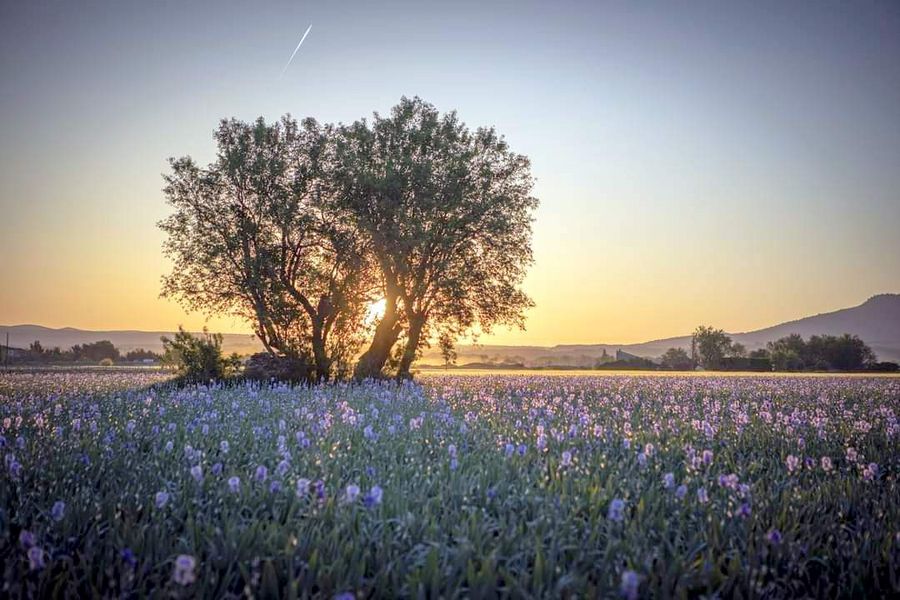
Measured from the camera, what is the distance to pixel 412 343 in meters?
21.8

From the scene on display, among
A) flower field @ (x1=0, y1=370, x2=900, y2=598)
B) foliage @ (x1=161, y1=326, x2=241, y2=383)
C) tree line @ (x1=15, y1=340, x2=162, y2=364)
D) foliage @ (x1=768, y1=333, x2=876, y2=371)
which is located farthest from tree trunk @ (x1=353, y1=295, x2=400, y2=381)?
foliage @ (x1=768, y1=333, x2=876, y2=371)

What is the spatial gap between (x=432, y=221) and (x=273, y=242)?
21.1ft

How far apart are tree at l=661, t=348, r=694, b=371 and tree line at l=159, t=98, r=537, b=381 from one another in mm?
51747


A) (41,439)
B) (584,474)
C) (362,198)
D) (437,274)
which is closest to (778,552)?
(584,474)

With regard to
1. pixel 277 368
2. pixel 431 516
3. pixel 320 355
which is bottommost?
pixel 431 516

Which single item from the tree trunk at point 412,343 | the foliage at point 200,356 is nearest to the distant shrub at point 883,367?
the tree trunk at point 412,343

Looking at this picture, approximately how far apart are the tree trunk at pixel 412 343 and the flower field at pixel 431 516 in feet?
49.5

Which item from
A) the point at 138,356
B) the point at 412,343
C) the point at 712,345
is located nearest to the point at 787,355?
the point at 712,345

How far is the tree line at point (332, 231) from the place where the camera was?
18938 millimetres

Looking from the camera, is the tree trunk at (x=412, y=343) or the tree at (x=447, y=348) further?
the tree at (x=447, y=348)

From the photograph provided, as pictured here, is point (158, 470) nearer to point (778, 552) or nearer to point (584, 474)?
point (584, 474)

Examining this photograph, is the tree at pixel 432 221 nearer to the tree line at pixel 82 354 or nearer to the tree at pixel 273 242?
the tree at pixel 273 242

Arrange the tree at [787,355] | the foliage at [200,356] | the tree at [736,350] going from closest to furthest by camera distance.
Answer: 1. the foliage at [200,356]
2. the tree at [787,355]
3. the tree at [736,350]

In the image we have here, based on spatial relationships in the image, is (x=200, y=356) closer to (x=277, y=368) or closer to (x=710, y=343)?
(x=277, y=368)
